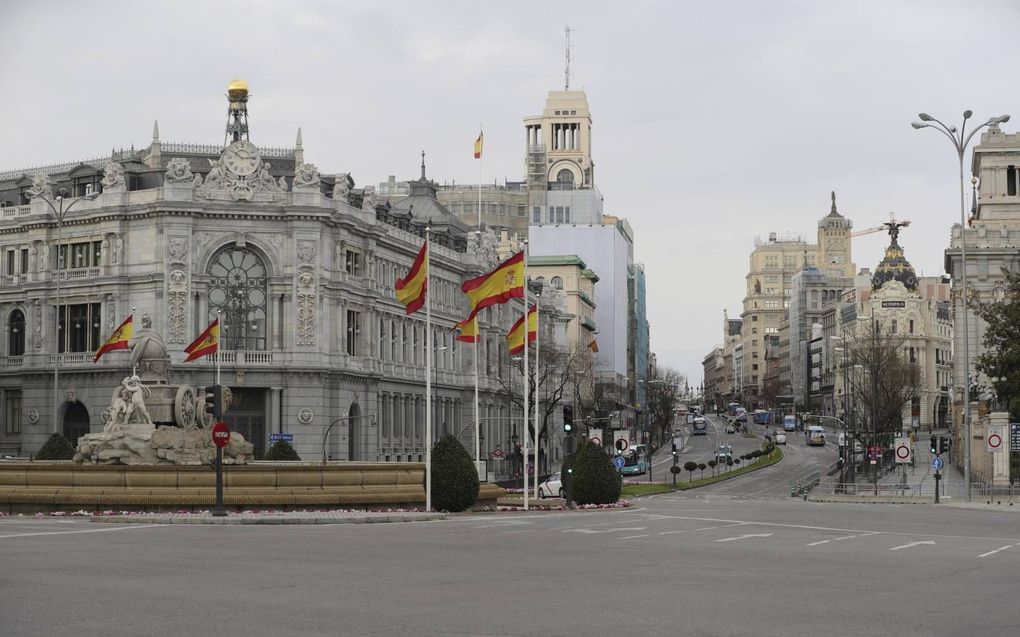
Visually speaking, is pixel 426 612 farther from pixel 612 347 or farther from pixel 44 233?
pixel 612 347

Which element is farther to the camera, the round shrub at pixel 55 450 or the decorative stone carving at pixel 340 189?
the decorative stone carving at pixel 340 189

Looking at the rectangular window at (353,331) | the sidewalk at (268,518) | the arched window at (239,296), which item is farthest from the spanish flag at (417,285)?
A: the rectangular window at (353,331)

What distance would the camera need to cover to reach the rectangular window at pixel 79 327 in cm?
9056

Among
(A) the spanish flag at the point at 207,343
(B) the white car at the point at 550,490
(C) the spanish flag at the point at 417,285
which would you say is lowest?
(B) the white car at the point at 550,490

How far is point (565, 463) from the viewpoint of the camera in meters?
54.2

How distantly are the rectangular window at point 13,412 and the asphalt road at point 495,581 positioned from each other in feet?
184

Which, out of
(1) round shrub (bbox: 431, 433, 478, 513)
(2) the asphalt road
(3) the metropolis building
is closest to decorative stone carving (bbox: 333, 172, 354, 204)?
(3) the metropolis building

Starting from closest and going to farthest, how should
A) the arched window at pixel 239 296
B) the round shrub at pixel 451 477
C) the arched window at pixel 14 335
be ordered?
1. the round shrub at pixel 451 477
2. the arched window at pixel 239 296
3. the arched window at pixel 14 335

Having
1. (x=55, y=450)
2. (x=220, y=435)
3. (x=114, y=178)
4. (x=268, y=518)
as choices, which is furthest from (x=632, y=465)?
(x=268, y=518)

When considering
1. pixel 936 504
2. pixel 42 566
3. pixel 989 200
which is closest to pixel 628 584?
pixel 42 566

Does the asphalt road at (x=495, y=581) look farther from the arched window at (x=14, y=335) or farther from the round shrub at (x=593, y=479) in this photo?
the arched window at (x=14, y=335)

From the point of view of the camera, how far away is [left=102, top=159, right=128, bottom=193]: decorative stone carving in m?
88.9

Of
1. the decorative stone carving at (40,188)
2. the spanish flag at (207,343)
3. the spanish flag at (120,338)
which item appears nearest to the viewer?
the spanish flag at (207,343)

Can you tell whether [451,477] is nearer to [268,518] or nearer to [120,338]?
[268,518]
